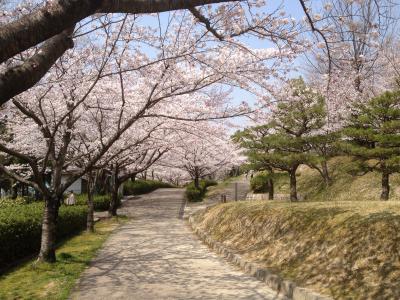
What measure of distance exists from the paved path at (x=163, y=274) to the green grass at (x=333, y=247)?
77 centimetres

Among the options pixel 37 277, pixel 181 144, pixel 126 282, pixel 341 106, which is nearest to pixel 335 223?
pixel 126 282

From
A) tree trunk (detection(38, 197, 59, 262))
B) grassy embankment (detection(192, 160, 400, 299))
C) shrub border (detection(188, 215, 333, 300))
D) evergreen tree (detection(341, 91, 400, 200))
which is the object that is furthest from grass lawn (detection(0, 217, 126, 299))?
evergreen tree (detection(341, 91, 400, 200))

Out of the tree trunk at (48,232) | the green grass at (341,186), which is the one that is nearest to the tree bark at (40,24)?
the tree trunk at (48,232)

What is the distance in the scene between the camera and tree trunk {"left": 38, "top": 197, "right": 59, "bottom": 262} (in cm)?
995

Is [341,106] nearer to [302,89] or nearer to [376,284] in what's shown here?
[302,89]

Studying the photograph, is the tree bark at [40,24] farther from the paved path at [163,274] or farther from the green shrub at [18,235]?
the green shrub at [18,235]

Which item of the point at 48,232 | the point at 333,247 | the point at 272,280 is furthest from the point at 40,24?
the point at 48,232

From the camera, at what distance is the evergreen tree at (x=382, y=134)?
47.8ft

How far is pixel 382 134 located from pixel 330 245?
894 cm

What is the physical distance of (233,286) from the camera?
7559 mm

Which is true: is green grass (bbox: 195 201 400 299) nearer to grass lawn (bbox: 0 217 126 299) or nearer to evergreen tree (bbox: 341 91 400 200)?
grass lawn (bbox: 0 217 126 299)

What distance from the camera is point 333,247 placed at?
293 inches

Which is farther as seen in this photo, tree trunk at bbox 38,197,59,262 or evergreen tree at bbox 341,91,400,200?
evergreen tree at bbox 341,91,400,200

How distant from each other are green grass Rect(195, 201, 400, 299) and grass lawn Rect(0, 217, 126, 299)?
12.6 ft
